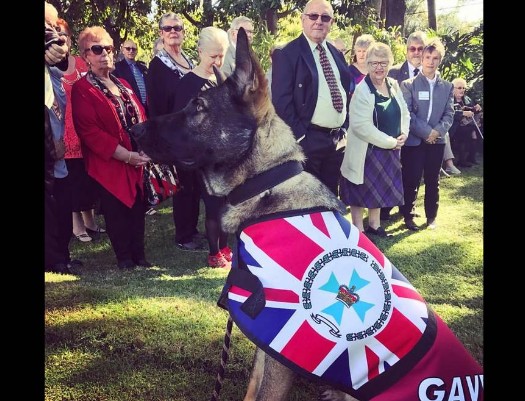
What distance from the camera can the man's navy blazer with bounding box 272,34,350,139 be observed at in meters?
4.74

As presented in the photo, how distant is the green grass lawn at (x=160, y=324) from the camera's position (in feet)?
8.91

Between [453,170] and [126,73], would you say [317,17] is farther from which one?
[453,170]

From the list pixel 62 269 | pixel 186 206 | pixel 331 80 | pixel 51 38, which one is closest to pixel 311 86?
pixel 331 80

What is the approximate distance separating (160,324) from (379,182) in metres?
3.79

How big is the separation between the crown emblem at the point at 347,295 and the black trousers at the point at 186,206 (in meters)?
3.70

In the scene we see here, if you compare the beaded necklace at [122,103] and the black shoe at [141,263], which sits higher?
the beaded necklace at [122,103]

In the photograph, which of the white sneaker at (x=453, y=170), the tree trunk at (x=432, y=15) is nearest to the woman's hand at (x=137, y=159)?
the white sneaker at (x=453, y=170)

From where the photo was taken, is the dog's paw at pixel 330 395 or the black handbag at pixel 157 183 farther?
the black handbag at pixel 157 183

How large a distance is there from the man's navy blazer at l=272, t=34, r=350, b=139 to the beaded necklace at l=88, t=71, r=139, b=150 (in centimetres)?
139

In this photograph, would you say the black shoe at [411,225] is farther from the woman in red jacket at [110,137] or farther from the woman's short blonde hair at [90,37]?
the woman's short blonde hair at [90,37]

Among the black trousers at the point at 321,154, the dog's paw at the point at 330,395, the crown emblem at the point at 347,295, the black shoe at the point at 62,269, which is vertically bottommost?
the dog's paw at the point at 330,395

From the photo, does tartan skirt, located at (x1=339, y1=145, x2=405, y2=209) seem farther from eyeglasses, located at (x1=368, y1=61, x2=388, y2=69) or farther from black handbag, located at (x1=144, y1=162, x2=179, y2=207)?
black handbag, located at (x1=144, y1=162, x2=179, y2=207)

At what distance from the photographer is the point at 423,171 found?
6.84 meters

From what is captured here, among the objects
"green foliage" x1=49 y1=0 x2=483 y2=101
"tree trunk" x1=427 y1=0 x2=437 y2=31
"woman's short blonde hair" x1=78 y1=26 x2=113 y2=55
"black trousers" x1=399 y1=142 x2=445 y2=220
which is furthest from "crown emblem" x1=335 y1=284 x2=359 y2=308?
"tree trunk" x1=427 y1=0 x2=437 y2=31
